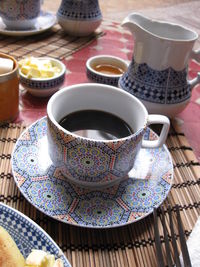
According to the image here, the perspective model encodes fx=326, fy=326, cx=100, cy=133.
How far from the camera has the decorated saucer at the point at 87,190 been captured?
45 centimetres

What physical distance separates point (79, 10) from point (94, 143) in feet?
2.32

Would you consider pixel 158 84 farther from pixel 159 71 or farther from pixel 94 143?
pixel 94 143

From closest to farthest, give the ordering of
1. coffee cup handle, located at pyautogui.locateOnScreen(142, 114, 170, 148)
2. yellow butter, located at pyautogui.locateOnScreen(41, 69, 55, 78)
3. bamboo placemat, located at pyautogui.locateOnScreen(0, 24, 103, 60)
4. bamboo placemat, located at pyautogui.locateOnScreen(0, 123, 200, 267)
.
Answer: bamboo placemat, located at pyautogui.locateOnScreen(0, 123, 200, 267) < coffee cup handle, located at pyautogui.locateOnScreen(142, 114, 170, 148) < yellow butter, located at pyautogui.locateOnScreen(41, 69, 55, 78) < bamboo placemat, located at pyautogui.locateOnScreen(0, 24, 103, 60)

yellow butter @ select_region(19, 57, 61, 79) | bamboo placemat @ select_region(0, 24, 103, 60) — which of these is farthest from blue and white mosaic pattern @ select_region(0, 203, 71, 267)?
bamboo placemat @ select_region(0, 24, 103, 60)

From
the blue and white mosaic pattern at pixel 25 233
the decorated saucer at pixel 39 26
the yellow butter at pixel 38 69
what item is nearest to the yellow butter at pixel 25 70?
the yellow butter at pixel 38 69

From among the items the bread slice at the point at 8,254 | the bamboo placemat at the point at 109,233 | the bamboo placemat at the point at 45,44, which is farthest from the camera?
the bamboo placemat at the point at 45,44

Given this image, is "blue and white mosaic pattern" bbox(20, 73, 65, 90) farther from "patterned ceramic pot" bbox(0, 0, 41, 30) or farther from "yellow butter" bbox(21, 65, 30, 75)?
"patterned ceramic pot" bbox(0, 0, 41, 30)

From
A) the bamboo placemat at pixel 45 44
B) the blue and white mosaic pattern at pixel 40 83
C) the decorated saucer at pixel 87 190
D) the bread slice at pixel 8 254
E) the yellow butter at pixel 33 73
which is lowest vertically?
the decorated saucer at pixel 87 190

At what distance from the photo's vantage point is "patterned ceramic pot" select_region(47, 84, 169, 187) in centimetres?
46

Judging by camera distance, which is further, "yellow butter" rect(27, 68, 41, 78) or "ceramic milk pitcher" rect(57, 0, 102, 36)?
"ceramic milk pitcher" rect(57, 0, 102, 36)

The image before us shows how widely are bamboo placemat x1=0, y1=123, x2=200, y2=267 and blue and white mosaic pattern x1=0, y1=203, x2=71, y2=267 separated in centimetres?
7

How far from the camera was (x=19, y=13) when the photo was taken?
0.98 m

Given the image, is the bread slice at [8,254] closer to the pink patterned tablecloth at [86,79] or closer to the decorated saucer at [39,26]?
the pink patterned tablecloth at [86,79]

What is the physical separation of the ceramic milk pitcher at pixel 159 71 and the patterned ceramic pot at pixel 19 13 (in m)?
0.43
